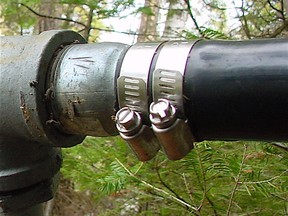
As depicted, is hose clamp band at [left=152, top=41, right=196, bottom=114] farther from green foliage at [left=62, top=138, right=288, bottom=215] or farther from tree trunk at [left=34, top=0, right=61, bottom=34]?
tree trunk at [left=34, top=0, right=61, bottom=34]

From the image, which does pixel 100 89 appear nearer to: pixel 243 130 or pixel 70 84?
pixel 70 84

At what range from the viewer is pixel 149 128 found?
20.9 inches

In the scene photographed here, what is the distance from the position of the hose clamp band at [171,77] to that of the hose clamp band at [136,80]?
14mm

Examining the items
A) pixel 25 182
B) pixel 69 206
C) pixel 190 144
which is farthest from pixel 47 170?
pixel 69 206

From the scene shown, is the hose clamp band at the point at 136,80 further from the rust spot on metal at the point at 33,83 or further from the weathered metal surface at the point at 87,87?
the rust spot on metal at the point at 33,83

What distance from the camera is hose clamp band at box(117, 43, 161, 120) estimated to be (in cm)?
53

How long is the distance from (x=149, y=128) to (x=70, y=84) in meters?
0.14

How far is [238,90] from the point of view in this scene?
1.59ft

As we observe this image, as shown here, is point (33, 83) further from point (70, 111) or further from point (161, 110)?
point (161, 110)

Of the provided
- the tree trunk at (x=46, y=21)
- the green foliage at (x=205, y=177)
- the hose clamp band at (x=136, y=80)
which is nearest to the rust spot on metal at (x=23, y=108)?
the hose clamp band at (x=136, y=80)

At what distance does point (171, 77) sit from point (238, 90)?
8 centimetres

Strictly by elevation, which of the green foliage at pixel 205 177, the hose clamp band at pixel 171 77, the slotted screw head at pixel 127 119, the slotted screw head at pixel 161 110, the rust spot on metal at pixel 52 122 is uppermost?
the hose clamp band at pixel 171 77

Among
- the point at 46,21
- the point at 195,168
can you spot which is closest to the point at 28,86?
the point at 195,168

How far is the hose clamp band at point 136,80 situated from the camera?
527 mm
